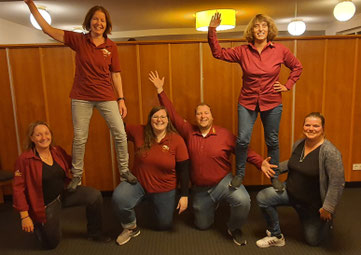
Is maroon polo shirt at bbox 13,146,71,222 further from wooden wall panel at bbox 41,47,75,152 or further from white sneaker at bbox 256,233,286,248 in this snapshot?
white sneaker at bbox 256,233,286,248

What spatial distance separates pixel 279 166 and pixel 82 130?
5.56 feet

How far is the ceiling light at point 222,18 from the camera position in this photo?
6.08 meters

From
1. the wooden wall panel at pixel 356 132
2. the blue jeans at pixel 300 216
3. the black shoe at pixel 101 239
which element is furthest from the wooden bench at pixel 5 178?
the wooden wall panel at pixel 356 132

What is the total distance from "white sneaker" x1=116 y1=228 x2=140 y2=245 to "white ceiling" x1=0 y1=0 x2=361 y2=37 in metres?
4.33

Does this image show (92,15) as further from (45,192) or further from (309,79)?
(309,79)

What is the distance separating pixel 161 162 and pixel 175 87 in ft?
3.45

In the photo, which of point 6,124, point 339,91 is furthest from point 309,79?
point 6,124

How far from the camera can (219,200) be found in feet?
8.77

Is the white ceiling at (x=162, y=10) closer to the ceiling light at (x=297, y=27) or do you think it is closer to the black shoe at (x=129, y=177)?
the ceiling light at (x=297, y=27)

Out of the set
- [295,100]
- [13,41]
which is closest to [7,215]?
[295,100]

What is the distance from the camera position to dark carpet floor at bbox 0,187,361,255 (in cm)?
235

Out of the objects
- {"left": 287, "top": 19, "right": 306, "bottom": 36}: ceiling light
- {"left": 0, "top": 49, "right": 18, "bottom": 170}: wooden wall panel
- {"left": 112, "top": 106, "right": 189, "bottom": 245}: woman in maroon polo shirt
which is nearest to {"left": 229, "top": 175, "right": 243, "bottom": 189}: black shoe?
{"left": 112, "top": 106, "right": 189, "bottom": 245}: woman in maroon polo shirt

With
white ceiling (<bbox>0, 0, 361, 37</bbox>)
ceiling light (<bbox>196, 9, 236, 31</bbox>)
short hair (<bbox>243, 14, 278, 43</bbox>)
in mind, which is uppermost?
white ceiling (<bbox>0, 0, 361, 37</bbox>)

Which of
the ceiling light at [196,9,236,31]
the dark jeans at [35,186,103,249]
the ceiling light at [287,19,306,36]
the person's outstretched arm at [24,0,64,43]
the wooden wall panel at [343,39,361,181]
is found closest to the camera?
the person's outstretched arm at [24,0,64,43]
